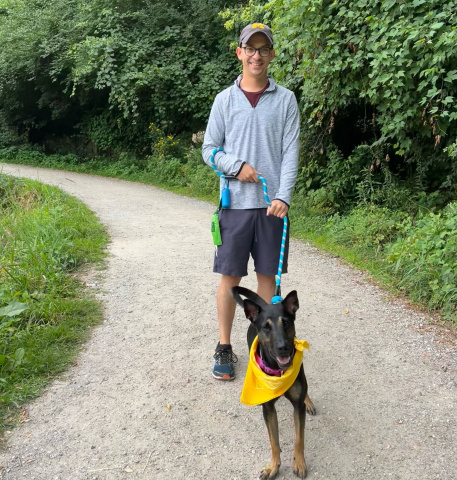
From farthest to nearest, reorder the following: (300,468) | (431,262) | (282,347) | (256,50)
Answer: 1. (431,262)
2. (256,50)
3. (300,468)
4. (282,347)

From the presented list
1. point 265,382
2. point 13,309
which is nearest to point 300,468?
point 265,382

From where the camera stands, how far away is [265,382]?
2.71 metres

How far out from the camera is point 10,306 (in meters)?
4.21

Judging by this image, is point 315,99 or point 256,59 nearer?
point 256,59

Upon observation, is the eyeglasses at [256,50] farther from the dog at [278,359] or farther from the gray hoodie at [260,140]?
the dog at [278,359]

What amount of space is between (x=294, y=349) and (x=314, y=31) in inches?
221

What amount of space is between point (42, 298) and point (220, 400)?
7.66 ft

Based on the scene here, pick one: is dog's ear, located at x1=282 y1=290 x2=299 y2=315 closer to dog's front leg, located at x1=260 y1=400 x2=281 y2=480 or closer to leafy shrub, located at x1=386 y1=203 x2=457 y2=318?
dog's front leg, located at x1=260 y1=400 x2=281 y2=480

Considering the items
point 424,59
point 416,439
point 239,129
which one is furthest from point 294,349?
point 424,59

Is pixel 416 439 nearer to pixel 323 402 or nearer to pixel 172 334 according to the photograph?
pixel 323 402

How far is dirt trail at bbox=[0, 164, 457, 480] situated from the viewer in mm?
2783

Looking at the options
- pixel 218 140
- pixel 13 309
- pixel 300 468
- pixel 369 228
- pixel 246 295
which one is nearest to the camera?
pixel 300 468

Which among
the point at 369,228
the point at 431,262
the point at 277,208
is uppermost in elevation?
the point at 277,208

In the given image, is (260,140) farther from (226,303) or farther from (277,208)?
(226,303)
